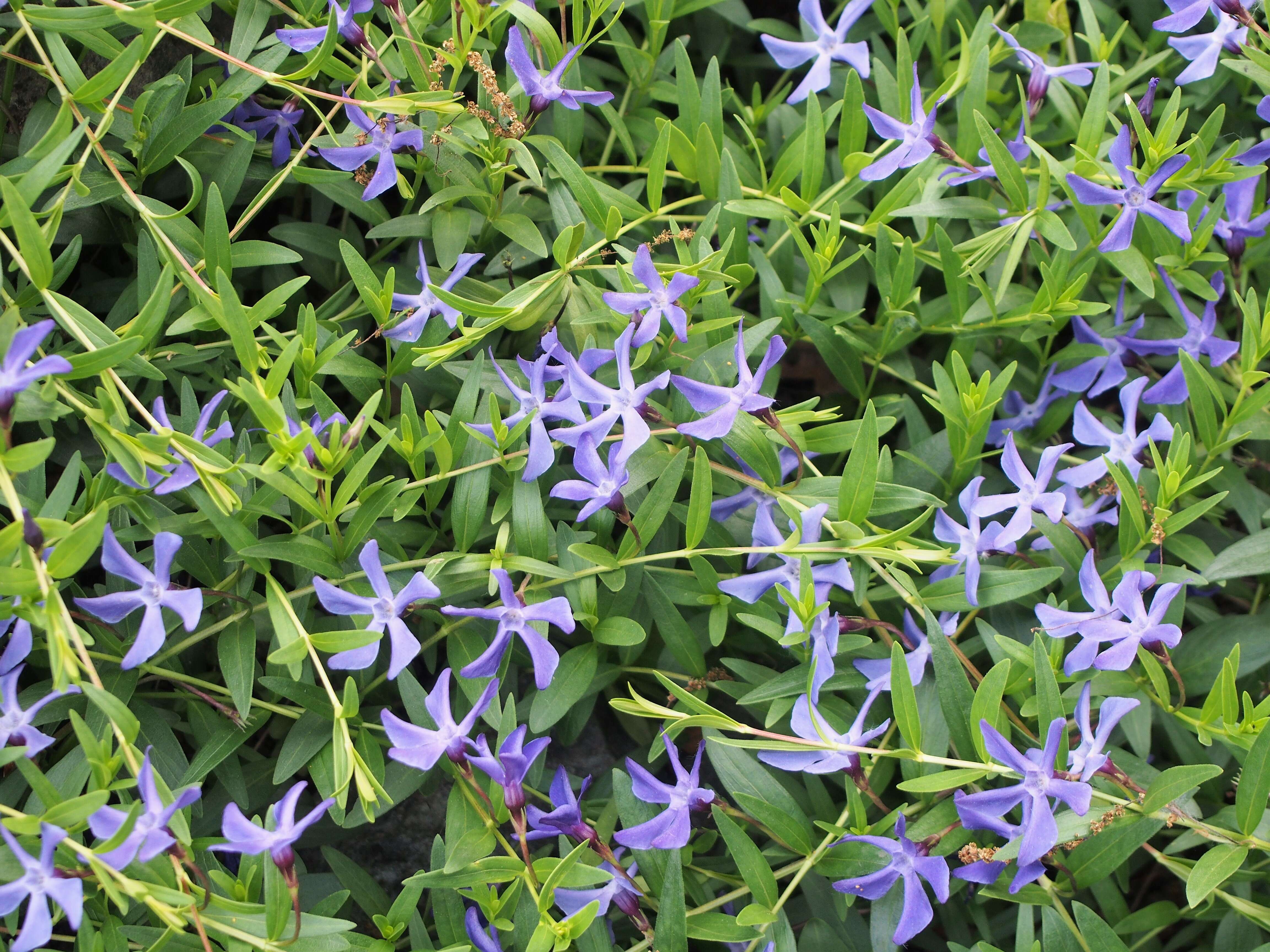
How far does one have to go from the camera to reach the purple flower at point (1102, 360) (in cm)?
152

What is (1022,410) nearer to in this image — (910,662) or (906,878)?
(910,662)

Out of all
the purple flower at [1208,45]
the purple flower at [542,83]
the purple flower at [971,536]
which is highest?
the purple flower at [1208,45]

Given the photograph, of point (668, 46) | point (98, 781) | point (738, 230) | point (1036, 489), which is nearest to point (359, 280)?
point (738, 230)

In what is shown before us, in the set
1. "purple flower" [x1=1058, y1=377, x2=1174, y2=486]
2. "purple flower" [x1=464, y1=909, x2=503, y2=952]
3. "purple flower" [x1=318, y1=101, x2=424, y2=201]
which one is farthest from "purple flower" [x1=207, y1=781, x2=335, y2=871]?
"purple flower" [x1=1058, y1=377, x2=1174, y2=486]

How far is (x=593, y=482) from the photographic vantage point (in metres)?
1.16

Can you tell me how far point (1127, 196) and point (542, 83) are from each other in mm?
804

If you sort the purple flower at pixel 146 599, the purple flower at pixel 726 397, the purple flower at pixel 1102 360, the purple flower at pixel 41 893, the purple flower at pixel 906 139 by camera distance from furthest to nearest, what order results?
the purple flower at pixel 1102 360
the purple flower at pixel 906 139
the purple flower at pixel 726 397
the purple flower at pixel 146 599
the purple flower at pixel 41 893

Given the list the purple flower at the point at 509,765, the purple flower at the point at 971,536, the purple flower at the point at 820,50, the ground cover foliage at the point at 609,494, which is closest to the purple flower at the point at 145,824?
the ground cover foliage at the point at 609,494

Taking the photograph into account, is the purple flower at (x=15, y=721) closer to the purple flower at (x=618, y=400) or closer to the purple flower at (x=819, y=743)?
the purple flower at (x=618, y=400)

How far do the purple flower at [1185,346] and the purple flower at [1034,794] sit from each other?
23.9 inches

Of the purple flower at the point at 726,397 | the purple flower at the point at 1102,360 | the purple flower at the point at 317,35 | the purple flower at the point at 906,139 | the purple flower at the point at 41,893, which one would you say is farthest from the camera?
the purple flower at the point at 1102,360

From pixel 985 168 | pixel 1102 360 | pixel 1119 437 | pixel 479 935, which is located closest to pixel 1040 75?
pixel 985 168

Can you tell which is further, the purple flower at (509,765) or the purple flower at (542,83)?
the purple flower at (542,83)

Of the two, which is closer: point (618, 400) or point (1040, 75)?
point (618, 400)
